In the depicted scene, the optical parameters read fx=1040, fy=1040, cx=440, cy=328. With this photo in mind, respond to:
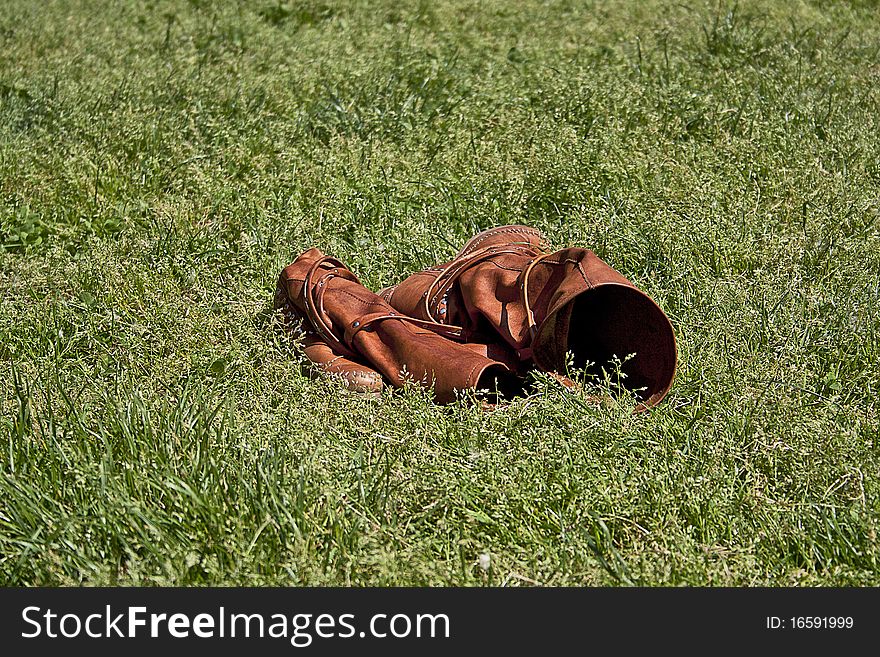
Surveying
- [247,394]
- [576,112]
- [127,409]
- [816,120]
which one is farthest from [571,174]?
[127,409]

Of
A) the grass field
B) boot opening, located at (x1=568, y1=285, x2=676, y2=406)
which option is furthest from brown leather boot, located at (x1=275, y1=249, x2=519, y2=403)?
boot opening, located at (x1=568, y1=285, x2=676, y2=406)

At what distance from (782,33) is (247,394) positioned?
16.0 ft

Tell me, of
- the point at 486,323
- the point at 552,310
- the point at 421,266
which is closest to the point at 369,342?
the point at 486,323

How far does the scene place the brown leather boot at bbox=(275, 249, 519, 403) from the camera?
3254 millimetres

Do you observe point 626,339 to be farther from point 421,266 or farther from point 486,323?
point 421,266

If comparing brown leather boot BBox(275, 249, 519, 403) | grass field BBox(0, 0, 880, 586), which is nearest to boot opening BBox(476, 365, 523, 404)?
brown leather boot BBox(275, 249, 519, 403)

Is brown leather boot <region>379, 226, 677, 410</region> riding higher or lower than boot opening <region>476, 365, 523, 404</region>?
higher

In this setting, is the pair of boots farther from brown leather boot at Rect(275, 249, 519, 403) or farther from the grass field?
the grass field

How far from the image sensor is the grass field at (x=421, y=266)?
2.58 meters

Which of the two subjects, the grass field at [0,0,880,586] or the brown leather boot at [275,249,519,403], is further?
the brown leather boot at [275,249,519,403]

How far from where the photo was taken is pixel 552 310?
10.2 feet

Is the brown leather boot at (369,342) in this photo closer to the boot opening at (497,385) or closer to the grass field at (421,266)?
the boot opening at (497,385)

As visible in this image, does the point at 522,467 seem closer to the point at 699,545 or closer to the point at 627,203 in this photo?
the point at 699,545

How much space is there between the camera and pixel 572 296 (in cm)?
308
